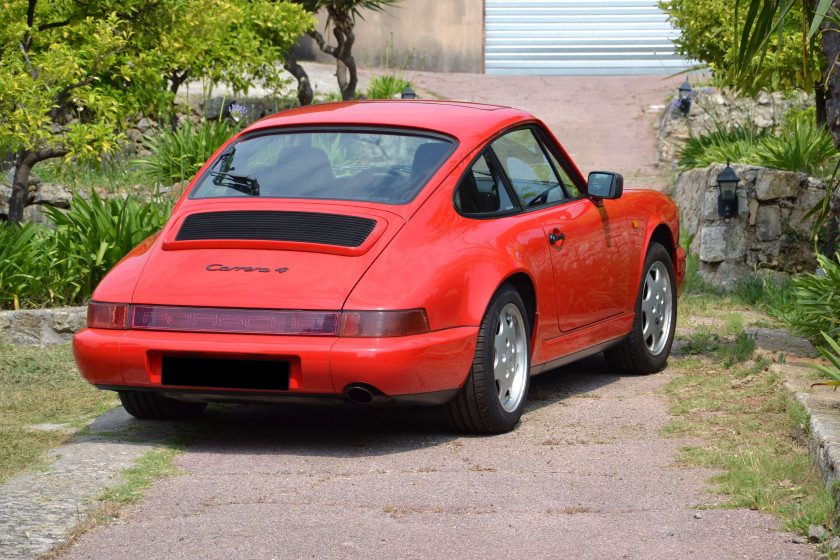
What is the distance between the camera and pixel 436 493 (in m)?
4.64

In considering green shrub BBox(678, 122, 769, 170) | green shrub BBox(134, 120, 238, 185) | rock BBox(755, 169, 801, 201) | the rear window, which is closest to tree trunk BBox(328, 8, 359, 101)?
green shrub BBox(134, 120, 238, 185)

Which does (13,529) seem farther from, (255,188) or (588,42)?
(588,42)

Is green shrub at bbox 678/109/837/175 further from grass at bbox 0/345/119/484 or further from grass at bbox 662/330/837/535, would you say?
grass at bbox 0/345/119/484

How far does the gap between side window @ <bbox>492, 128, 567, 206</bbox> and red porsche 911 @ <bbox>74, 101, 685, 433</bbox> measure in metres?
0.01

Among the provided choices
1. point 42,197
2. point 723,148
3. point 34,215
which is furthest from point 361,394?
point 723,148

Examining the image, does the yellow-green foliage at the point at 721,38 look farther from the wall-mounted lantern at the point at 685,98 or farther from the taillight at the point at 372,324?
the taillight at the point at 372,324

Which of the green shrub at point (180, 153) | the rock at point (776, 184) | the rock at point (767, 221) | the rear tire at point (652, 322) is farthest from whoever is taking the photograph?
the green shrub at point (180, 153)

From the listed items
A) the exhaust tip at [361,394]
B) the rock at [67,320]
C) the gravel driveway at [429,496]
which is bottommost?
the rock at [67,320]

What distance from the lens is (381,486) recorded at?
475 centimetres

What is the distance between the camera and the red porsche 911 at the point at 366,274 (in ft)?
16.5

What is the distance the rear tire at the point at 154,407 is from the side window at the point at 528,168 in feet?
6.56

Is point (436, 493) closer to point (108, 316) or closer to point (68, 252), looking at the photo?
point (108, 316)

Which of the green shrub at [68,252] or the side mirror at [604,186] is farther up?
the side mirror at [604,186]

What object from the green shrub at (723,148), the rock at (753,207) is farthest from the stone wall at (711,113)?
the rock at (753,207)
